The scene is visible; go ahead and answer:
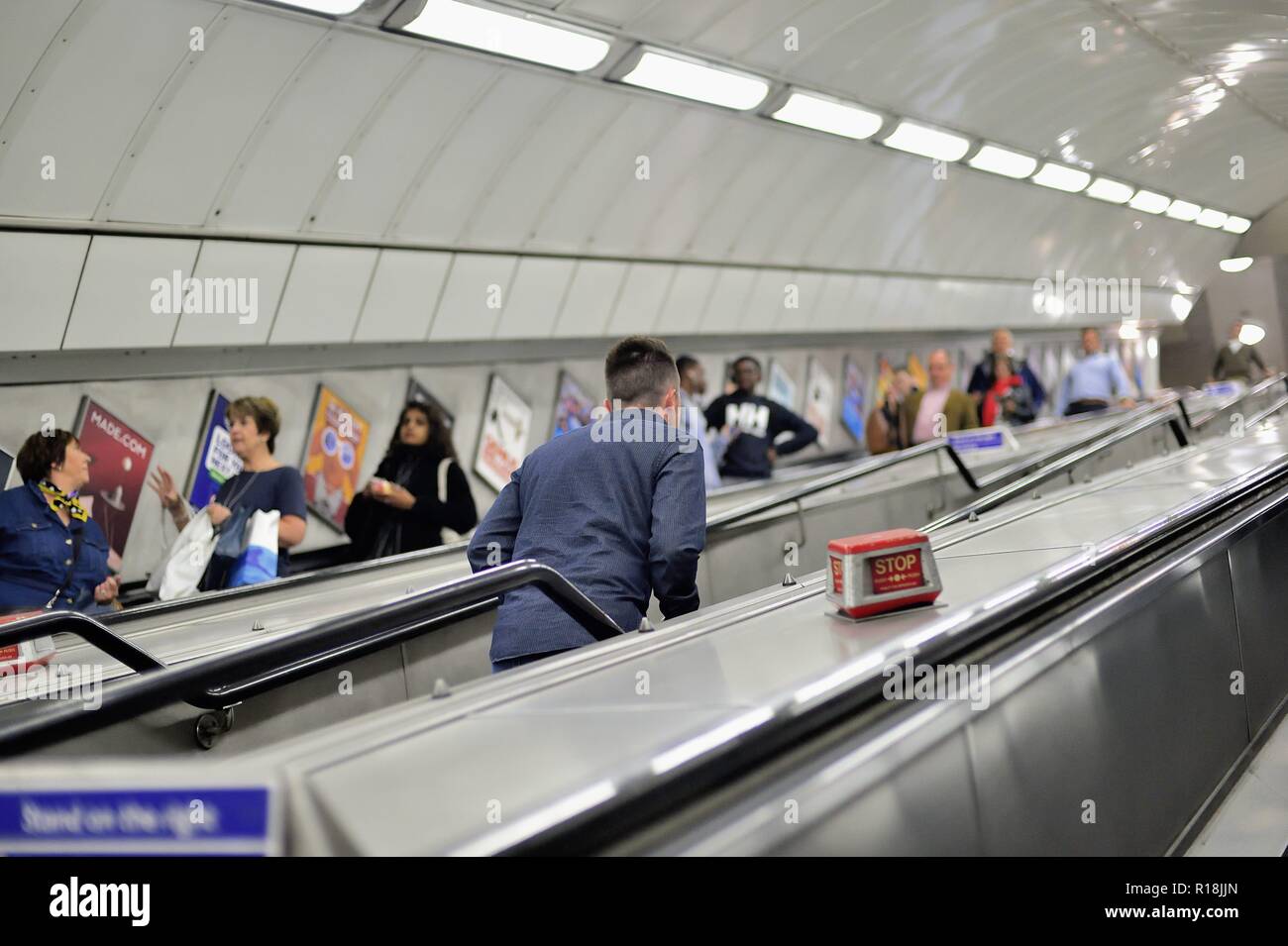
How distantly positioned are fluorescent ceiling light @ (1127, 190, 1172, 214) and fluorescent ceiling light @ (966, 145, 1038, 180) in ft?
17.7

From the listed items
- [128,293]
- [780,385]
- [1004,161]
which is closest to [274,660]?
[128,293]

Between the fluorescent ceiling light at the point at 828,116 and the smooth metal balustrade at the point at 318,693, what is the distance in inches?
271

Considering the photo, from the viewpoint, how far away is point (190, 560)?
4469 millimetres

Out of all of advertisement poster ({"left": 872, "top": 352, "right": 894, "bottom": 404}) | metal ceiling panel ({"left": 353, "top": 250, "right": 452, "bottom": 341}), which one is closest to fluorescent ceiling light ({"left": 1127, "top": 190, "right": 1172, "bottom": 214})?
advertisement poster ({"left": 872, "top": 352, "right": 894, "bottom": 404})

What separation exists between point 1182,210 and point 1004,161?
964cm

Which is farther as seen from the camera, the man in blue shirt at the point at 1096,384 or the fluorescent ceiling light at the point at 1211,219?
the fluorescent ceiling light at the point at 1211,219

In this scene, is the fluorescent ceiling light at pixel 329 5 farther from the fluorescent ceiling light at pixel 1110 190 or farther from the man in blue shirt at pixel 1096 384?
the fluorescent ceiling light at pixel 1110 190

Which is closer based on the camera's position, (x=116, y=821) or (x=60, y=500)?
(x=116, y=821)

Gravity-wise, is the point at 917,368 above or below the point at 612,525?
above

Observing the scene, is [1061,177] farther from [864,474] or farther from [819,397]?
[864,474]

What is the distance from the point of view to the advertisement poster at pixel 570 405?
1089 centimetres

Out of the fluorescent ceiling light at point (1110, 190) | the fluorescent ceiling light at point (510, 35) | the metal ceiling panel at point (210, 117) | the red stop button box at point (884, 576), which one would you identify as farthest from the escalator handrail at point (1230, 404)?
the red stop button box at point (884, 576)

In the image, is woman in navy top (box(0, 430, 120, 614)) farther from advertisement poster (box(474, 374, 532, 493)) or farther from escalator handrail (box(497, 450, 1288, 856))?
advertisement poster (box(474, 374, 532, 493))
